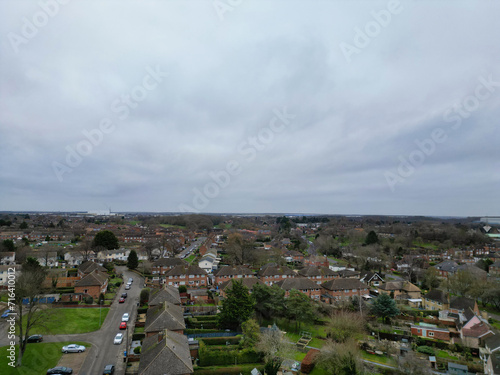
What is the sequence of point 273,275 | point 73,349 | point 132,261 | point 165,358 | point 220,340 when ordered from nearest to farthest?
point 165,358
point 73,349
point 220,340
point 273,275
point 132,261

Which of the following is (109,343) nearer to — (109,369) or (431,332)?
(109,369)

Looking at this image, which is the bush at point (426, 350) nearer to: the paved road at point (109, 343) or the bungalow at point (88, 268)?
the paved road at point (109, 343)

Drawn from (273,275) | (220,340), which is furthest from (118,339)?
(273,275)

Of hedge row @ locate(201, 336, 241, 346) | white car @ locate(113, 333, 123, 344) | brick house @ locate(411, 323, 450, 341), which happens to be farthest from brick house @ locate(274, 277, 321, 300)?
white car @ locate(113, 333, 123, 344)

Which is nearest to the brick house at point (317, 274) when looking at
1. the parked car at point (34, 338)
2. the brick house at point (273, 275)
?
the brick house at point (273, 275)

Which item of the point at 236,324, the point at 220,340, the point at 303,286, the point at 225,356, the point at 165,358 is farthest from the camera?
the point at 303,286

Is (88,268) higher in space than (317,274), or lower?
higher

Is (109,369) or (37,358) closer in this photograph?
(109,369)
